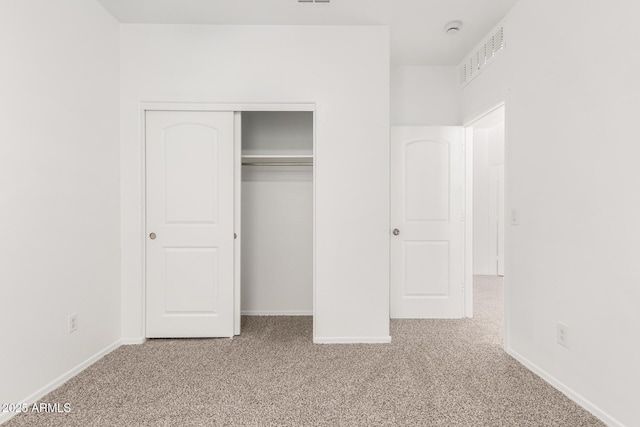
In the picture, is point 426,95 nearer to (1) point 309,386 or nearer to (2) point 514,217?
(2) point 514,217

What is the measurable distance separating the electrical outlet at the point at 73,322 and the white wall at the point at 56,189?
0.12 feet

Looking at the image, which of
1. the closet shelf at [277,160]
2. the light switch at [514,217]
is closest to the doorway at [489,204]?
the light switch at [514,217]

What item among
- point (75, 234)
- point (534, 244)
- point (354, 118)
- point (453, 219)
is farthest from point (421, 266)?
Result: point (75, 234)

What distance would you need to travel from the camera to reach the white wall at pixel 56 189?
1.80m

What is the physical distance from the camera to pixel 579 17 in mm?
1908

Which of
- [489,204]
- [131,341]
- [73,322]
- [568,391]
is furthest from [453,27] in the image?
[131,341]

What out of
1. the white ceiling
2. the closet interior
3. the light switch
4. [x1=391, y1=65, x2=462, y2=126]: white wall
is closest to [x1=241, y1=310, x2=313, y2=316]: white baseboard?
the closet interior

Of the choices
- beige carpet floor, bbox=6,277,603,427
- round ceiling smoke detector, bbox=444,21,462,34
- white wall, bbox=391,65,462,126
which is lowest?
beige carpet floor, bbox=6,277,603,427

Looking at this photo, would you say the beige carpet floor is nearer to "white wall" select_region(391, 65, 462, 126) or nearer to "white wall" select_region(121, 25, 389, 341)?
"white wall" select_region(121, 25, 389, 341)

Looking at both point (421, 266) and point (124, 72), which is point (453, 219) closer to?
point (421, 266)

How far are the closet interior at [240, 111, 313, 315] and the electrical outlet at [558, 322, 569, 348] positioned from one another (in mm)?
2206

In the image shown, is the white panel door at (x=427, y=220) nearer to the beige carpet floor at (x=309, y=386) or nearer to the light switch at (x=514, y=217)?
the beige carpet floor at (x=309, y=386)

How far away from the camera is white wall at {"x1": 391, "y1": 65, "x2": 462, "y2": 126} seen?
3.54 meters

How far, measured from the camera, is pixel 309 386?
2064mm
